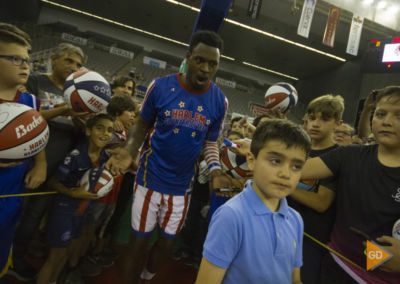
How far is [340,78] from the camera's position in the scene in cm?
1258

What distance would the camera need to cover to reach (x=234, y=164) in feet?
6.27

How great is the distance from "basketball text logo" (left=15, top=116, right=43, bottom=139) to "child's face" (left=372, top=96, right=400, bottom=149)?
205cm

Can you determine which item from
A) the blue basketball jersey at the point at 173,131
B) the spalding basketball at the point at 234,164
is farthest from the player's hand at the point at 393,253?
the blue basketball jersey at the point at 173,131

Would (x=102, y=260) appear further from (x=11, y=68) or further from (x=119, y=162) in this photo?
(x=11, y=68)

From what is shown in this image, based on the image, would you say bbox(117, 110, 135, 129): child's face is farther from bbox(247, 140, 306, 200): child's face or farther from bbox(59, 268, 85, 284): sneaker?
bbox(247, 140, 306, 200): child's face

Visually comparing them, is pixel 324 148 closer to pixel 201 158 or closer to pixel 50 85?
pixel 201 158

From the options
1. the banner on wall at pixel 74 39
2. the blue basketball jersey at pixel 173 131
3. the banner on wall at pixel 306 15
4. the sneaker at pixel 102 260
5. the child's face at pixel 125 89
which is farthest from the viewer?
the banner on wall at pixel 74 39

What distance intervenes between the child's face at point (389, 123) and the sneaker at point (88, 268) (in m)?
2.47

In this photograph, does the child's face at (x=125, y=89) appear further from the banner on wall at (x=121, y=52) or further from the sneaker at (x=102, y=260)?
the banner on wall at (x=121, y=52)

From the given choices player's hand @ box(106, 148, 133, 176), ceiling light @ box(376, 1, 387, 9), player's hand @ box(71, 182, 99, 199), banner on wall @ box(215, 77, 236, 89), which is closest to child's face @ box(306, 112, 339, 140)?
player's hand @ box(106, 148, 133, 176)

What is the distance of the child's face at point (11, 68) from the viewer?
1.43m

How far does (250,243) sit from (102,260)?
1.91 metres

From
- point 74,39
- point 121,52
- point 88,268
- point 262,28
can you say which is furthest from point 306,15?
point 74,39
